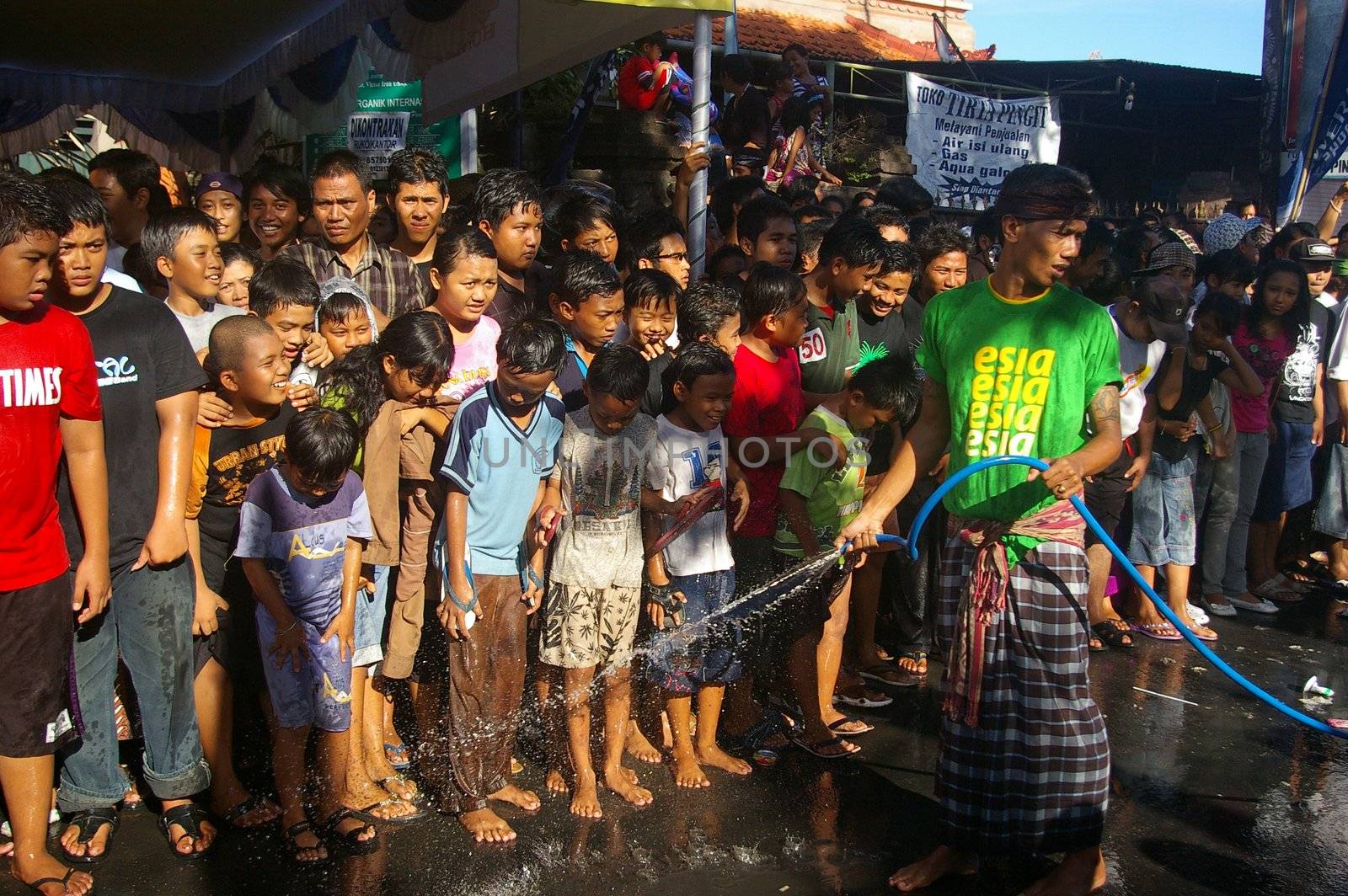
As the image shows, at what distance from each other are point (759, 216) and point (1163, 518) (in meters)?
3.08

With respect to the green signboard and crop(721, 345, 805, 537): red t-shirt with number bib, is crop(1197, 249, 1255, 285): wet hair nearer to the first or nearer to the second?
crop(721, 345, 805, 537): red t-shirt with number bib

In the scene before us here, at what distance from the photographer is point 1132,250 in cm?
743

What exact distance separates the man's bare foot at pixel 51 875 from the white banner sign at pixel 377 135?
6.93 meters

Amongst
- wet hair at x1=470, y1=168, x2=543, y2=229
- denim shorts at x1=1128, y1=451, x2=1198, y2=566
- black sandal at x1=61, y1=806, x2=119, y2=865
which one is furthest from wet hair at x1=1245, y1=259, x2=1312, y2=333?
black sandal at x1=61, y1=806, x2=119, y2=865

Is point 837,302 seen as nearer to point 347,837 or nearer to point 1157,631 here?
point 1157,631

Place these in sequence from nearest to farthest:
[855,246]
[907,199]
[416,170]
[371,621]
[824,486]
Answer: [371,621]
[824,486]
[416,170]
[855,246]
[907,199]

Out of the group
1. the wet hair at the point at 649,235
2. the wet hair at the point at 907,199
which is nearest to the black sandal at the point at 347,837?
the wet hair at the point at 649,235

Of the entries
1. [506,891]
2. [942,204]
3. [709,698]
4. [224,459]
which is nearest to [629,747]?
[709,698]

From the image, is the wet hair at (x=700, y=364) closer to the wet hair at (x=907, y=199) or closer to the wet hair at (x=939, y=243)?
the wet hair at (x=939, y=243)

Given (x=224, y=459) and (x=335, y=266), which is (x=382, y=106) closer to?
(x=335, y=266)

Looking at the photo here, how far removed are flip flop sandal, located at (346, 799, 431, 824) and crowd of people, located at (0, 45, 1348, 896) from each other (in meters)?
0.02

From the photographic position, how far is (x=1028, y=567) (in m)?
3.58

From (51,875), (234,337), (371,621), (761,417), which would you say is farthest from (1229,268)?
(51,875)

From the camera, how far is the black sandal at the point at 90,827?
3658mm
